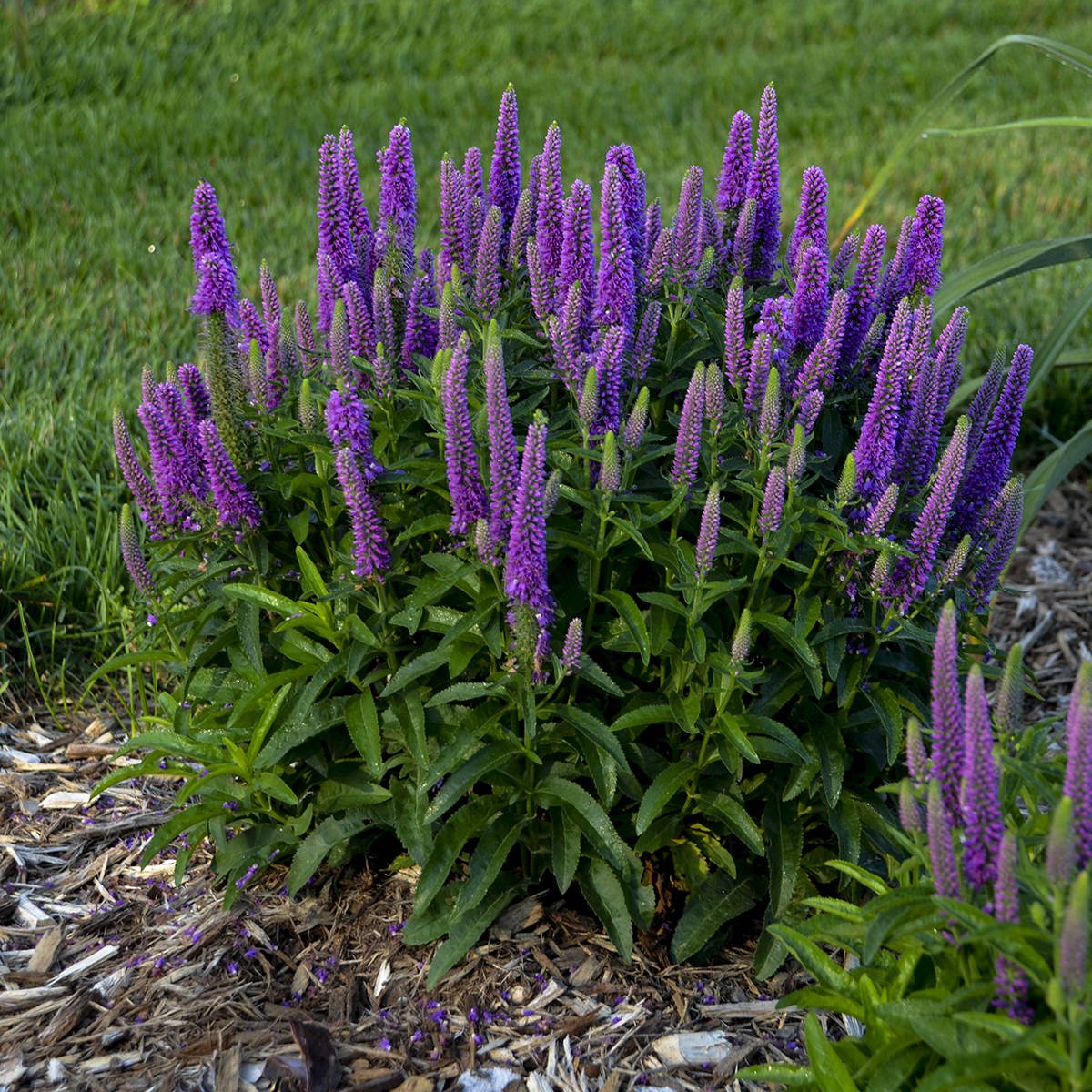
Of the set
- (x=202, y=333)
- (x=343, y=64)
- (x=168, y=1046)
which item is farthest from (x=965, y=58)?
(x=168, y=1046)

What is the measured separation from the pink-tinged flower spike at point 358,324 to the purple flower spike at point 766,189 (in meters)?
1.02

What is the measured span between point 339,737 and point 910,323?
5.24 ft

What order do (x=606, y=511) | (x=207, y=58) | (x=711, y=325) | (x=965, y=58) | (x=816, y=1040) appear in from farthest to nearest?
(x=965, y=58) < (x=207, y=58) < (x=711, y=325) < (x=606, y=511) < (x=816, y=1040)

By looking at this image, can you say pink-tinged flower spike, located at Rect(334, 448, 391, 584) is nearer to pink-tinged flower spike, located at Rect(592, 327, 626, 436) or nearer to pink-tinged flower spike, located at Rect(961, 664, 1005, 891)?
pink-tinged flower spike, located at Rect(592, 327, 626, 436)

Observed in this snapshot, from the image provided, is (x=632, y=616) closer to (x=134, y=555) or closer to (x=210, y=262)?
(x=134, y=555)

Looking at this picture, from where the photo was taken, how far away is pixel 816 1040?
2375mm

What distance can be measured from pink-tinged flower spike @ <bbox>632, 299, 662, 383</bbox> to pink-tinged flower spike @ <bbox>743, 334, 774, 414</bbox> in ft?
0.80

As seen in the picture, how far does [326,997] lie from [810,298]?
6.53 ft

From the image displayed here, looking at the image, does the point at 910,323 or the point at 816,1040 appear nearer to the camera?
the point at 816,1040

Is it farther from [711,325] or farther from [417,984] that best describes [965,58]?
[417,984]

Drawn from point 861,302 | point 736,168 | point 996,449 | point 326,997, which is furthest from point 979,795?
point 736,168

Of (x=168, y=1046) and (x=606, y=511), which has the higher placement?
(x=606, y=511)

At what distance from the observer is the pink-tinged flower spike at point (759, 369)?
2.81 meters

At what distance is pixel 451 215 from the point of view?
3.20m
